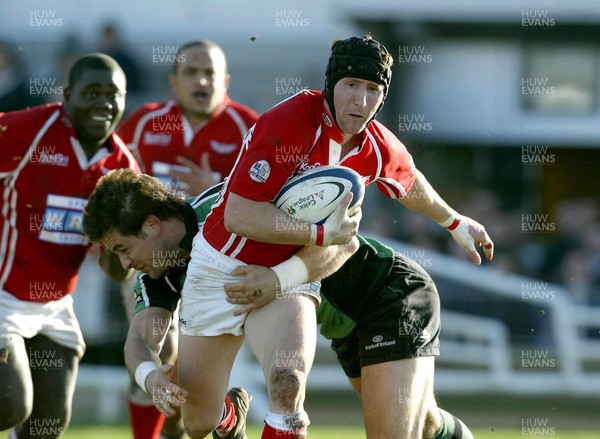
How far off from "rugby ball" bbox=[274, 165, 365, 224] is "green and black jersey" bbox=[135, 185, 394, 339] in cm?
63

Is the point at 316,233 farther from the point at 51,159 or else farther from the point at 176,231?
the point at 51,159

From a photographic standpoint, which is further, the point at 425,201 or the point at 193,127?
the point at 193,127

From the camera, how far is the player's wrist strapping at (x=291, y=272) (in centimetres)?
466

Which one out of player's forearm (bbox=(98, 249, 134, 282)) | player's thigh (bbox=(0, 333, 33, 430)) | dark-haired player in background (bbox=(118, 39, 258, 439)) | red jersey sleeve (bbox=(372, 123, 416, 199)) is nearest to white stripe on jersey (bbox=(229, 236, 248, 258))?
red jersey sleeve (bbox=(372, 123, 416, 199))

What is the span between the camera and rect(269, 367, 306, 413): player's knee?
4465 mm

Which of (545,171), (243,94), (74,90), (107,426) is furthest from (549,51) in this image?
(74,90)

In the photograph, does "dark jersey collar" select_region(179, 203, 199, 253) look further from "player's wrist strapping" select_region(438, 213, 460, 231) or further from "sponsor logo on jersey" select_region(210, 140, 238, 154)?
"sponsor logo on jersey" select_region(210, 140, 238, 154)

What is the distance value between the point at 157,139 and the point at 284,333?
287 centimetres

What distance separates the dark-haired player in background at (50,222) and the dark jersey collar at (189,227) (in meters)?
0.89

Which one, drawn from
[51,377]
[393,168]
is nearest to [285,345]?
[393,168]

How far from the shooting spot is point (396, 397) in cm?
495

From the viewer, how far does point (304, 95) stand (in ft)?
15.6

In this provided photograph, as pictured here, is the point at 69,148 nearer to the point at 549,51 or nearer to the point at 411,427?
the point at 411,427

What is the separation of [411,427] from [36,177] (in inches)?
90.8
